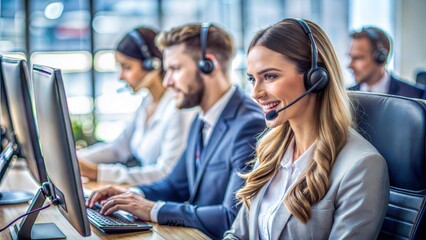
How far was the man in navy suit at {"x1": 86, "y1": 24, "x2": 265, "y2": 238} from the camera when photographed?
6.21ft

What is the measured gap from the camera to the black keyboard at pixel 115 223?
1676 millimetres

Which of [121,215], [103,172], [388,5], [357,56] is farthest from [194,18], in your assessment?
[121,215]

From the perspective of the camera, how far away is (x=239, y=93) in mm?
2307

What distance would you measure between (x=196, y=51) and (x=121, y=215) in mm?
851

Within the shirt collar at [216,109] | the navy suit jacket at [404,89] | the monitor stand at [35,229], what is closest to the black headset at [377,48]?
the navy suit jacket at [404,89]

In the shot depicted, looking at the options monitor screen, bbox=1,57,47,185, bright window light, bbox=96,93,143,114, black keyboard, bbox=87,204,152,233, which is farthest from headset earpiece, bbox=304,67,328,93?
bright window light, bbox=96,93,143,114

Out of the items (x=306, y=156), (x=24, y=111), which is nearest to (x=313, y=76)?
(x=306, y=156)

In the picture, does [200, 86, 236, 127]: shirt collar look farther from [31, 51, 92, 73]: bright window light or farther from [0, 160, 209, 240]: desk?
[31, 51, 92, 73]: bright window light

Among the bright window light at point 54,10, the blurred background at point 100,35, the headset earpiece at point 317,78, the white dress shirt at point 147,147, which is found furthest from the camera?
the bright window light at point 54,10

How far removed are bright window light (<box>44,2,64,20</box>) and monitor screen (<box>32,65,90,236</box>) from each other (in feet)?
14.2

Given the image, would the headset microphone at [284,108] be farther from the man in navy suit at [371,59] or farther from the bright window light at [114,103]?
the bright window light at [114,103]

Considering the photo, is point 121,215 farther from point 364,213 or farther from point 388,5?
point 388,5

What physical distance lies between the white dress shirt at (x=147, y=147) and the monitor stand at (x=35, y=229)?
0.90 m

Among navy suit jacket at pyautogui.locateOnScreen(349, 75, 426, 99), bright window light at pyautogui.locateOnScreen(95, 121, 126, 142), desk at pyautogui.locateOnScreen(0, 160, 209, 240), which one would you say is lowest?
bright window light at pyautogui.locateOnScreen(95, 121, 126, 142)
